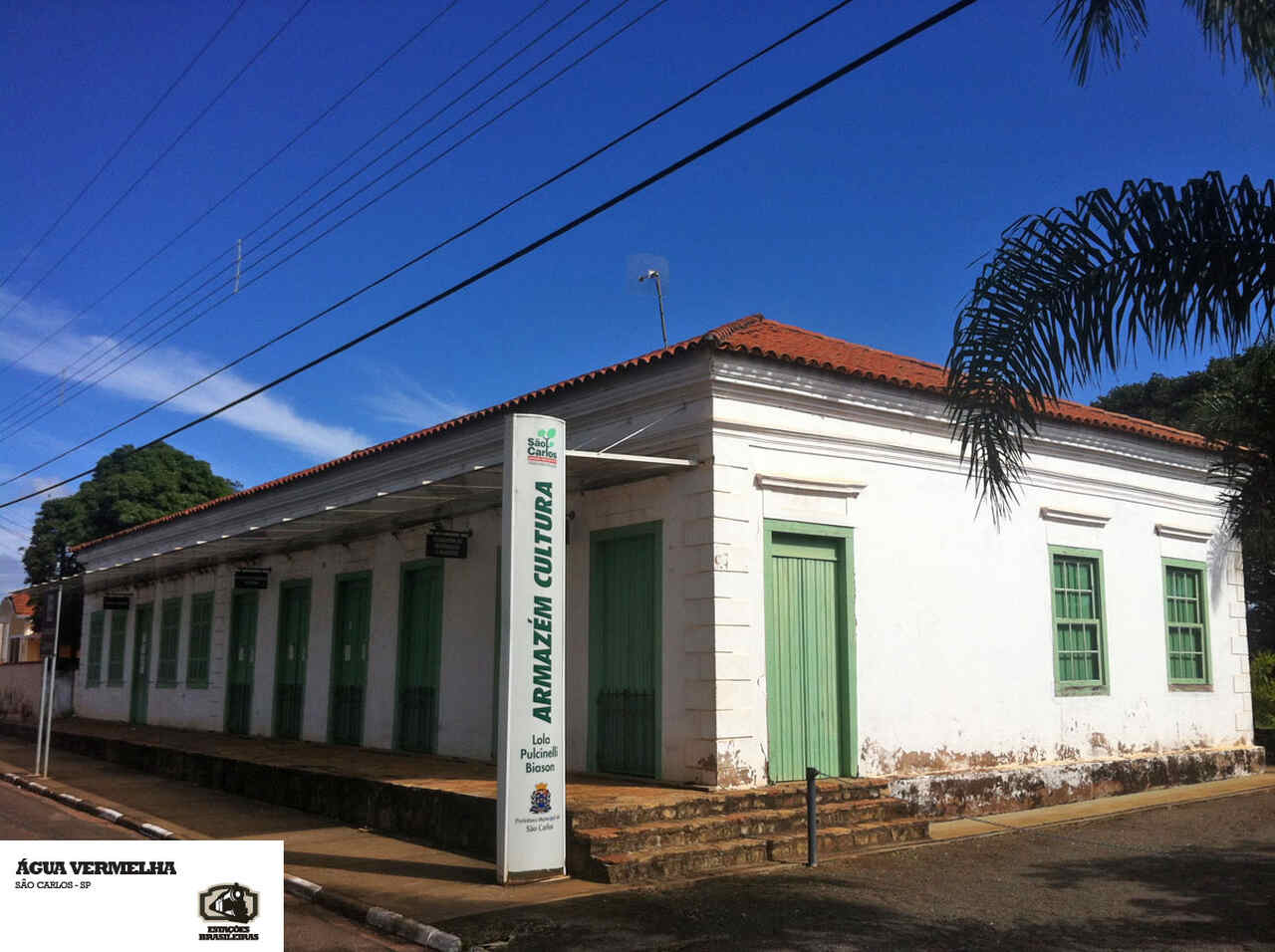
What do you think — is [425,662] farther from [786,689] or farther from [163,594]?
[163,594]

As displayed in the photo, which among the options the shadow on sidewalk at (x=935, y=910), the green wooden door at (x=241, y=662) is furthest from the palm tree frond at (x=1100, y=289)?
the green wooden door at (x=241, y=662)

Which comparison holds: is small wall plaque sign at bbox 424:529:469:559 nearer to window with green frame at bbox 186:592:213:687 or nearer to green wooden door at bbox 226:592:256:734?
green wooden door at bbox 226:592:256:734

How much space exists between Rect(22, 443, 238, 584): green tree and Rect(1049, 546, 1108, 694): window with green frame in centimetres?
3322

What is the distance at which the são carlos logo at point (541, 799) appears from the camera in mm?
8398

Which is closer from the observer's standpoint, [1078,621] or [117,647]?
[1078,621]

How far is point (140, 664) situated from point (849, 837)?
61.0 feet

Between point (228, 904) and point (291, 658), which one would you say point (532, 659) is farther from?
point (291, 658)

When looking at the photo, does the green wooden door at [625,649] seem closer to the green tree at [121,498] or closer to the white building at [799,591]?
the white building at [799,591]

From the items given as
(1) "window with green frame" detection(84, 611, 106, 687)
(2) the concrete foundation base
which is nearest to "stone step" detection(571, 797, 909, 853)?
(2) the concrete foundation base

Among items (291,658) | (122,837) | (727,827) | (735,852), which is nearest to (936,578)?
(727,827)

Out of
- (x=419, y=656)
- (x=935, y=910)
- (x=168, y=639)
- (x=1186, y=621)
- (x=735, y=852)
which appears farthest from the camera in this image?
(x=168, y=639)

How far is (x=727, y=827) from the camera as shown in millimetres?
9281

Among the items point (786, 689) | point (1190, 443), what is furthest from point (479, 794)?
point (1190, 443)

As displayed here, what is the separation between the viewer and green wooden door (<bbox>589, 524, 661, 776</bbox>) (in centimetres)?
1086
